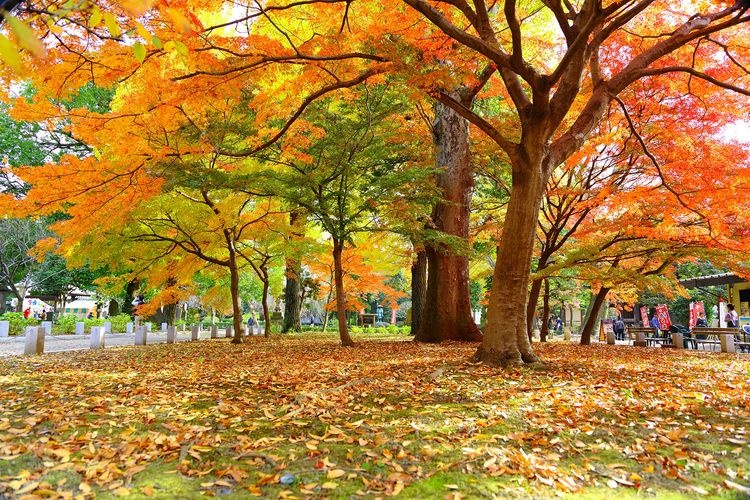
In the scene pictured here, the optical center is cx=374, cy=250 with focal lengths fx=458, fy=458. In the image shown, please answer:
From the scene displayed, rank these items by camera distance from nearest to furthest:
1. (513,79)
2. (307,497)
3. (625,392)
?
(307,497) → (625,392) → (513,79)

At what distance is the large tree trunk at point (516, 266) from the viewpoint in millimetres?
6750

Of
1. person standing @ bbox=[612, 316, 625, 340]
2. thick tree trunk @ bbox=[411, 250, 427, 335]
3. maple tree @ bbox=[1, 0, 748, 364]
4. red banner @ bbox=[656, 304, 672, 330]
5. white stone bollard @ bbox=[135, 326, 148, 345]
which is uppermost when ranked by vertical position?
maple tree @ bbox=[1, 0, 748, 364]

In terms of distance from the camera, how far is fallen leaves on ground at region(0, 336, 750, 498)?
2916mm

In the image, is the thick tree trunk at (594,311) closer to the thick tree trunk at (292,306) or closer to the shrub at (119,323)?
the thick tree trunk at (292,306)

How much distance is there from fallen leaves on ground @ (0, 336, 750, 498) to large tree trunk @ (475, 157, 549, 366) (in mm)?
494

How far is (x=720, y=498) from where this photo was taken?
2.73 metres

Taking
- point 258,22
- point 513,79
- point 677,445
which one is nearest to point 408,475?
point 677,445

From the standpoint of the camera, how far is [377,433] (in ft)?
12.3

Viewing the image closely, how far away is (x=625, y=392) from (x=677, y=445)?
5.95ft

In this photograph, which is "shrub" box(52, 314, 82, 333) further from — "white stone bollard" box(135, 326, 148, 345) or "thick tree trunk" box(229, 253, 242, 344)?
"thick tree trunk" box(229, 253, 242, 344)

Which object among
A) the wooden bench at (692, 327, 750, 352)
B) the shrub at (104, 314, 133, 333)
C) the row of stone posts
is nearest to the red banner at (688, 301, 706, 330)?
the wooden bench at (692, 327, 750, 352)

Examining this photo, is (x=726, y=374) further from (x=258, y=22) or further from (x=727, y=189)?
(x=258, y=22)

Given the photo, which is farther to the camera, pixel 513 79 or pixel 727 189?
pixel 727 189

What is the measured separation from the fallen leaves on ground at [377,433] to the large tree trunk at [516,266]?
49cm
